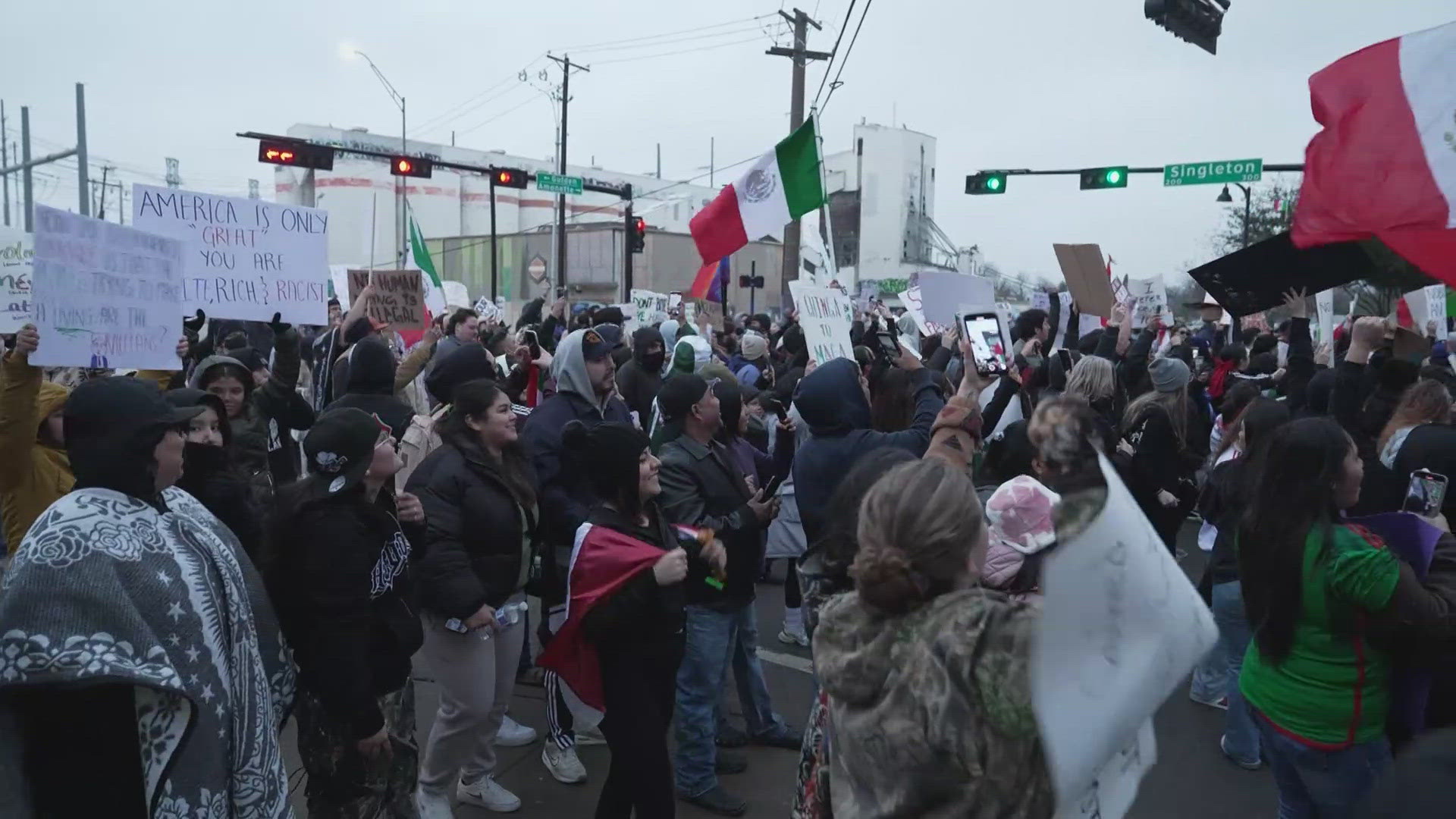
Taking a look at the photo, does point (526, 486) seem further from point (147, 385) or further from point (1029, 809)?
point (1029, 809)

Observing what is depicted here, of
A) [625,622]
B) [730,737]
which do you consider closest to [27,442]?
[625,622]

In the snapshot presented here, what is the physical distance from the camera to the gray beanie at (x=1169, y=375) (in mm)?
6527

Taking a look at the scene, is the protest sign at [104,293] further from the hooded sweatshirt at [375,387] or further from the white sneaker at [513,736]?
the white sneaker at [513,736]

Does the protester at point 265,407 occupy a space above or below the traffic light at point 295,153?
below

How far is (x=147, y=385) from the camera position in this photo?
2725mm

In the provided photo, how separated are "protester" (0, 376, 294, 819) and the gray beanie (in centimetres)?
554

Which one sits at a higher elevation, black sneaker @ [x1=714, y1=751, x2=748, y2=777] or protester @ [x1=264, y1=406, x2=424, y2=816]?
protester @ [x1=264, y1=406, x2=424, y2=816]

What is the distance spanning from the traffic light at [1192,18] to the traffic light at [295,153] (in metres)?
16.9

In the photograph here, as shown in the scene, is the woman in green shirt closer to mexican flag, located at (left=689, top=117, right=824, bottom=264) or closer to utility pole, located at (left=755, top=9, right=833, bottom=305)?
mexican flag, located at (left=689, top=117, right=824, bottom=264)

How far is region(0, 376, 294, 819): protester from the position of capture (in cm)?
240

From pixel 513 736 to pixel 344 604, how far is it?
2.47 metres

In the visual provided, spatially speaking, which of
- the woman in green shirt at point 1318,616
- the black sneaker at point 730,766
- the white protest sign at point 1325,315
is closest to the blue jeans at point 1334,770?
the woman in green shirt at point 1318,616

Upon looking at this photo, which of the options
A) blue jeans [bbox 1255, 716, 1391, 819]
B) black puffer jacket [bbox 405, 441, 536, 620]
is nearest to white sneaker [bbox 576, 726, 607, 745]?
black puffer jacket [bbox 405, 441, 536, 620]

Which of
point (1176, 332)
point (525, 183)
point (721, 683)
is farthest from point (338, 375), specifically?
point (525, 183)
